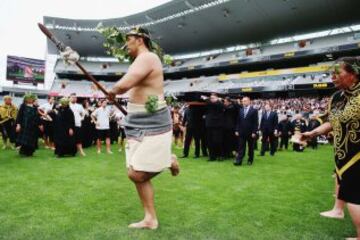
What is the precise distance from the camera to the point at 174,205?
482 cm

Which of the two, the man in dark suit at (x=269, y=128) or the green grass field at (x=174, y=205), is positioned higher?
the man in dark suit at (x=269, y=128)

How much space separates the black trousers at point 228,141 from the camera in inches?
432

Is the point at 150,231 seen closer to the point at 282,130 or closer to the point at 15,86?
the point at 282,130

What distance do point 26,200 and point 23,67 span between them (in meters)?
54.5

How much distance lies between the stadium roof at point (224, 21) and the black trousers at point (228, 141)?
2541 centimetres

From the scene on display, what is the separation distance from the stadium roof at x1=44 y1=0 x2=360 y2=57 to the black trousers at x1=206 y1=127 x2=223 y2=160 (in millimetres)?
26040

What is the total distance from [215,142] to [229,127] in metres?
0.64

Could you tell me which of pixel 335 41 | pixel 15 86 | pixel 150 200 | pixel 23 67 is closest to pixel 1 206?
pixel 150 200

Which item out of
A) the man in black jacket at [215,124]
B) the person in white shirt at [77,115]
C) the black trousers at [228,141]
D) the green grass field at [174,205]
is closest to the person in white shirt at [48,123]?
the person in white shirt at [77,115]

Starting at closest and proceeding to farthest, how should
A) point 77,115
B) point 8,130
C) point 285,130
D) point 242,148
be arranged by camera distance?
point 242,148, point 77,115, point 8,130, point 285,130

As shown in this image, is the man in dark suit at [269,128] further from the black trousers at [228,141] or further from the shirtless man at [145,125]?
the shirtless man at [145,125]

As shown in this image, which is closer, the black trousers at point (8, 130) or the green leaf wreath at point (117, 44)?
the green leaf wreath at point (117, 44)

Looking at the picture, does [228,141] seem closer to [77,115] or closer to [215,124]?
[215,124]

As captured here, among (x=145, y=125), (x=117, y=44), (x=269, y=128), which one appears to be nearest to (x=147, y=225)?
(x=145, y=125)
